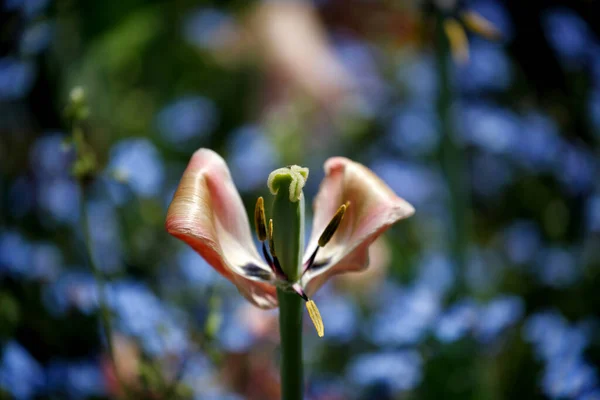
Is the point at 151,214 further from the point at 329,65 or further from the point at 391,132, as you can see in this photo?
the point at 329,65

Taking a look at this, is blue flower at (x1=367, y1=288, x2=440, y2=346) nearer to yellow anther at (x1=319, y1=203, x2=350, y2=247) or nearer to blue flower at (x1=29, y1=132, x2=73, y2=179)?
yellow anther at (x1=319, y1=203, x2=350, y2=247)

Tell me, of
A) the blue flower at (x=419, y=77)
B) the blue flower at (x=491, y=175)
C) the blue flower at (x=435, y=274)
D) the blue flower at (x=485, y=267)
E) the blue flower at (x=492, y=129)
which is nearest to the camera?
the blue flower at (x=435, y=274)

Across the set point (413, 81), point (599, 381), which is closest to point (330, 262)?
point (599, 381)

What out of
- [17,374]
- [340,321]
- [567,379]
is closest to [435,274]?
[340,321]

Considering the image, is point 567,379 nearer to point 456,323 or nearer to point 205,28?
point 456,323

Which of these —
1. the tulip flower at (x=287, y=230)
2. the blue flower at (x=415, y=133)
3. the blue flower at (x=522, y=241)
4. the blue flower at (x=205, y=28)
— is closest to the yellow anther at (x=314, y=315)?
the tulip flower at (x=287, y=230)

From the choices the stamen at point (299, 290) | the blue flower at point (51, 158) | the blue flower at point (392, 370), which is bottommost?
the blue flower at point (392, 370)

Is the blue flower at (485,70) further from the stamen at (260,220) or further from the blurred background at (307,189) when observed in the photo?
the stamen at (260,220)

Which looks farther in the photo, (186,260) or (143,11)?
(143,11)
